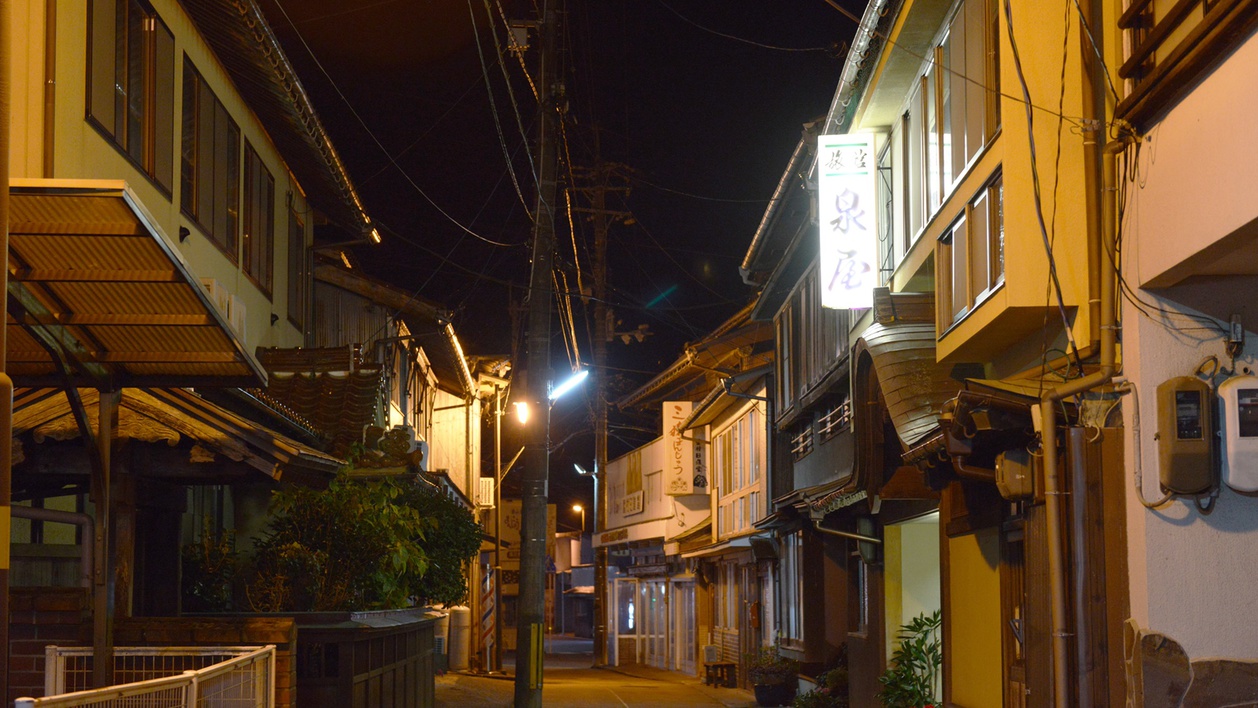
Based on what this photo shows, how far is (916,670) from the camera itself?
16.0m

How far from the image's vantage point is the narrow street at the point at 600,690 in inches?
968

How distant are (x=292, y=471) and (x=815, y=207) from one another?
31.8 feet

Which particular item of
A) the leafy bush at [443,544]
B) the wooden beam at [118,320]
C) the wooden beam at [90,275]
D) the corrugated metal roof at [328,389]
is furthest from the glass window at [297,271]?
the wooden beam at [90,275]

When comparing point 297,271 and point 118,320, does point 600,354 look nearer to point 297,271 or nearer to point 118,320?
point 297,271

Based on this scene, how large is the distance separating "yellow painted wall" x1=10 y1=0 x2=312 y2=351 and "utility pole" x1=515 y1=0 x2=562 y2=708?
391 cm

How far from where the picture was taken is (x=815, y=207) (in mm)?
18922

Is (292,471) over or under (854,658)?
over

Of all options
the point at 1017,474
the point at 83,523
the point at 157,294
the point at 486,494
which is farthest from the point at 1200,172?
the point at 486,494

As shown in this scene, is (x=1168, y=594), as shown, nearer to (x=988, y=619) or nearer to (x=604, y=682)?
(x=988, y=619)

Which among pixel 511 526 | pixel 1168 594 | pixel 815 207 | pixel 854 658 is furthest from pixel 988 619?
pixel 511 526

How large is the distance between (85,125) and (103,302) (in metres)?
3.15

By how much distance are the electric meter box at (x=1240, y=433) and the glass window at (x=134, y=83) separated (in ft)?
31.6

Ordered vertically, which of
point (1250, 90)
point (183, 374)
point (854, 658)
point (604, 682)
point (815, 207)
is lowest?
point (604, 682)

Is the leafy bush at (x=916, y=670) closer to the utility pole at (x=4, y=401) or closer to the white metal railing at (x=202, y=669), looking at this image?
the white metal railing at (x=202, y=669)
